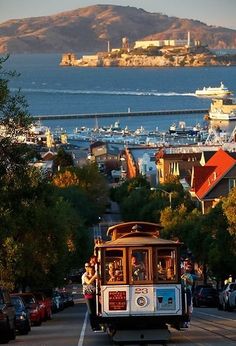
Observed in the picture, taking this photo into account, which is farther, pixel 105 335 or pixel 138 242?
pixel 105 335

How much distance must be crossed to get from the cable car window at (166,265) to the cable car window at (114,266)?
0.84 metres

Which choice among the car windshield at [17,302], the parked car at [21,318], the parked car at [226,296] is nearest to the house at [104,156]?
the parked car at [226,296]

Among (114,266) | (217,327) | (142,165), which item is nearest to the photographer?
(114,266)

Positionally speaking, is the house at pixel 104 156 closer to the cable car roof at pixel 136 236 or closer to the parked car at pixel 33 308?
the parked car at pixel 33 308

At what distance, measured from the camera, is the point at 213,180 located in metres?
98.7

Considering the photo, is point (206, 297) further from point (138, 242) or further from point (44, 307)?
point (138, 242)

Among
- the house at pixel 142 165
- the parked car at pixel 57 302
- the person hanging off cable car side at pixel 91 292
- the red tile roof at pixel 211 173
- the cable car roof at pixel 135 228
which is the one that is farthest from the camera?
the house at pixel 142 165

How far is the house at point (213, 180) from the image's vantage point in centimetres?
9662

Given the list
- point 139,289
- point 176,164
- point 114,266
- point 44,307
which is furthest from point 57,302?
point 176,164

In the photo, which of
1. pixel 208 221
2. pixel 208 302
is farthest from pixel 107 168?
pixel 208 302

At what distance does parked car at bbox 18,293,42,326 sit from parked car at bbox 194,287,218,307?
18.2 meters

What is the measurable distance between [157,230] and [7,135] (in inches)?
316

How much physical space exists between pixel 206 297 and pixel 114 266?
109 feet

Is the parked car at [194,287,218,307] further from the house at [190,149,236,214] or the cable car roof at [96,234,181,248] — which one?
the cable car roof at [96,234,181,248]
